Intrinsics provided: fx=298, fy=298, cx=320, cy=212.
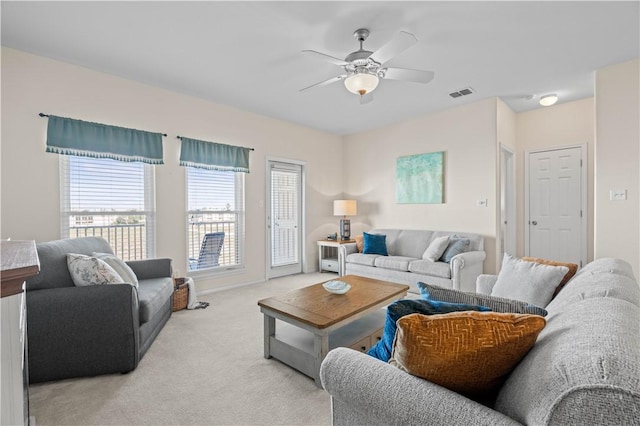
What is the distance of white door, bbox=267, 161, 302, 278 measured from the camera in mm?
5008

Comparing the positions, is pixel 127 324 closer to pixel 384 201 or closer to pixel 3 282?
pixel 3 282

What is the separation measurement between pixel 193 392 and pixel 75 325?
36.0 inches

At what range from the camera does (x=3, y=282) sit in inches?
27.1

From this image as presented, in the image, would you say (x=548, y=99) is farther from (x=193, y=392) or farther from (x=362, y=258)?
(x=193, y=392)

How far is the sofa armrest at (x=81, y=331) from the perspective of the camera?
192 centimetres

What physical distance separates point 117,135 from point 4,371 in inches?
129

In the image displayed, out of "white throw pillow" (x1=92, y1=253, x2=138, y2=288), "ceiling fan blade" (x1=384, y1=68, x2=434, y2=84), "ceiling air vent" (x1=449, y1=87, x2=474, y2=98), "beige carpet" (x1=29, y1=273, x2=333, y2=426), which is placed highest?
"ceiling air vent" (x1=449, y1=87, x2=474, y2=98)

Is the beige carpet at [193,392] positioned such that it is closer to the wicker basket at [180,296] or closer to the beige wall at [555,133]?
the wicker basket at [180,296]

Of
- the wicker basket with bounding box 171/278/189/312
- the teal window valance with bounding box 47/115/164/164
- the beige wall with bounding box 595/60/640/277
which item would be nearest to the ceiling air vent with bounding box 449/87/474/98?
the beige wall with bounding box 595/60/640/277

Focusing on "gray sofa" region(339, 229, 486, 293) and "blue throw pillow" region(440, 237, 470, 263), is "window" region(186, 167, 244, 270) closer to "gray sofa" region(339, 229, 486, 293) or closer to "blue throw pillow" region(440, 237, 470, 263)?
"gray sofa" region(339, 229, 486, 293)

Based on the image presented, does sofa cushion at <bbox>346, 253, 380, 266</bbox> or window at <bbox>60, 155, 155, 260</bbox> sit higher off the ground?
window at <bbox>60, 155, 155, 260</bbox>

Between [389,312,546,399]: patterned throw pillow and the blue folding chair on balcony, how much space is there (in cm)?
378

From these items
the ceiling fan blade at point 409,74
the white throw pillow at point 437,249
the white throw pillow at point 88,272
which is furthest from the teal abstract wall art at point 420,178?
the white throw pillow at point 88,272

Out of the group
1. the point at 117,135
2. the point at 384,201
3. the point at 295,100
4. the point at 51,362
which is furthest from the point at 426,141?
the point at 51,362
